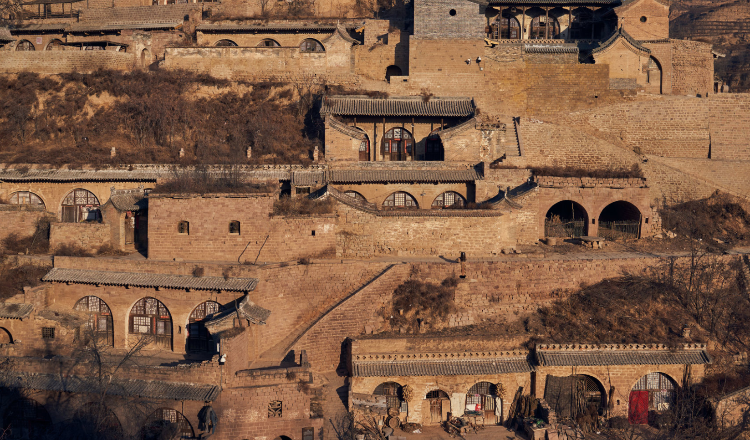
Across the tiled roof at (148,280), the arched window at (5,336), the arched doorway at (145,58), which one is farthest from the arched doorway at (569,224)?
the arched doorway at (145,58)

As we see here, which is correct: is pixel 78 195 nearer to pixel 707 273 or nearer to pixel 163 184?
pixel 163 184

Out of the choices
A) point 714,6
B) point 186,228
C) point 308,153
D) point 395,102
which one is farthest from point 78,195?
point 714,6

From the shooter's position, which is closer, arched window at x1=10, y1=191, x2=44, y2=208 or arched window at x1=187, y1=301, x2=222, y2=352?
arched window at x1=187, y1=301, x2=222, y2=352

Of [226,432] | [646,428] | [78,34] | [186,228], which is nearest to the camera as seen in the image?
[226,432]

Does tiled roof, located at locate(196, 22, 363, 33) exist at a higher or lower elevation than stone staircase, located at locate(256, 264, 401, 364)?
higher

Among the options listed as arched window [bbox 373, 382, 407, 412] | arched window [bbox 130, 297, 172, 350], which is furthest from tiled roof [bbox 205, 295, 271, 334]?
arched window [bbox 373, 382, 407, 412]

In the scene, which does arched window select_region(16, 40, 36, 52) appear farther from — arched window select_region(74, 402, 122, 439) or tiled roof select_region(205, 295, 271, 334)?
arched window select_region(74, 402, 122, 439)

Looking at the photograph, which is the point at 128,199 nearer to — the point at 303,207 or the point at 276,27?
the point at 303,207
